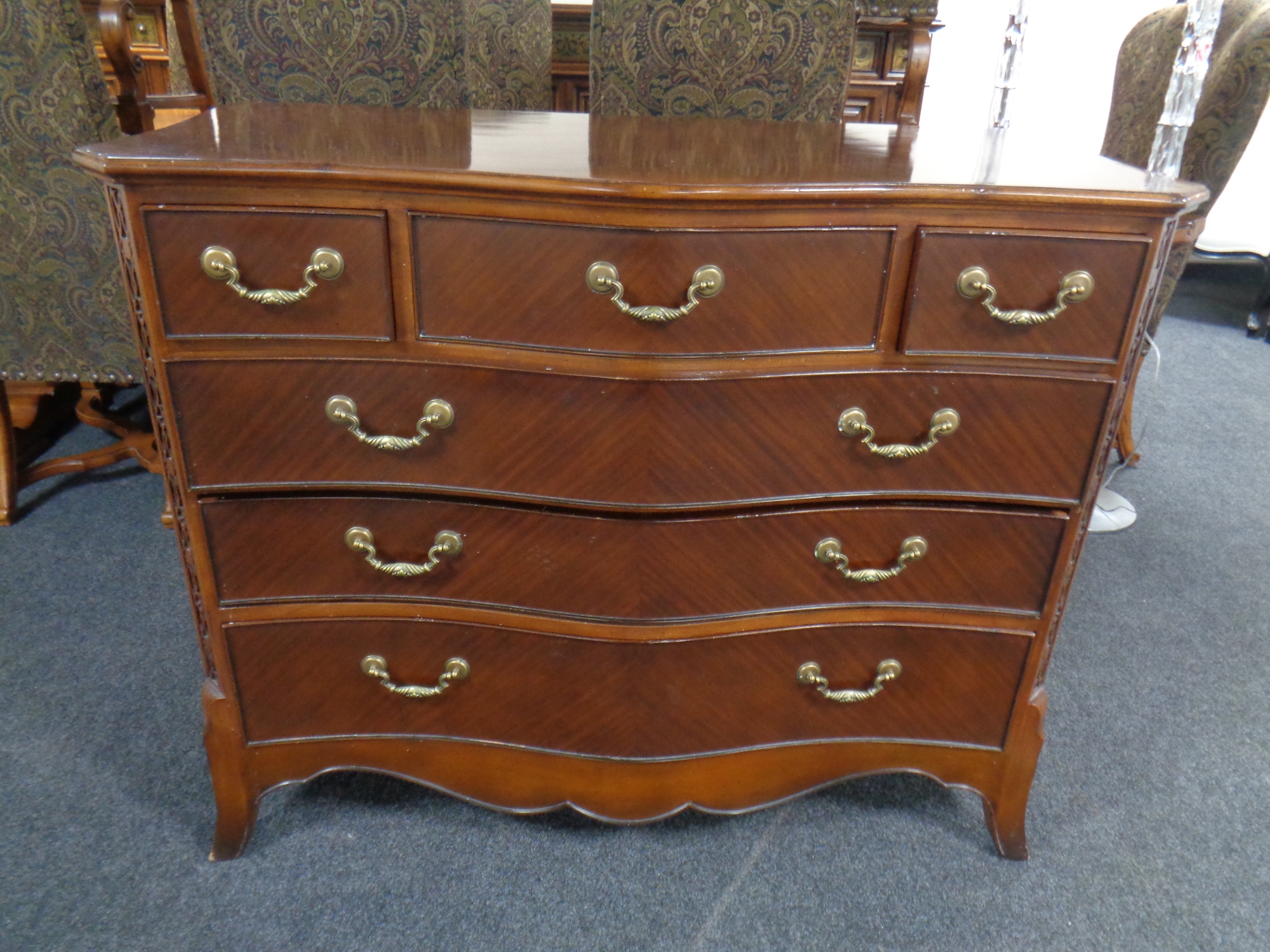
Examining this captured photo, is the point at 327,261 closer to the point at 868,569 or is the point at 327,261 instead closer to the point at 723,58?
the point at 868,569

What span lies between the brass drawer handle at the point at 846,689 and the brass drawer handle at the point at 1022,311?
0.49 metres

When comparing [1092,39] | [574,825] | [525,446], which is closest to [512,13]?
[525,446]

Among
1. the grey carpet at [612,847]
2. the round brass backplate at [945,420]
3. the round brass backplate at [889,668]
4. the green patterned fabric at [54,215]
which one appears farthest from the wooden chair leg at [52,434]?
the round brass backplate at [945,420]

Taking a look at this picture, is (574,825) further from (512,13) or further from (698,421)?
(512,13)

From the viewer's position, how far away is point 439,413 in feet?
3.32

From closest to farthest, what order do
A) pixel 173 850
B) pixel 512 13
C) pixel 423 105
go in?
pixel 173 850 → pixel 423 105 → pixel 512 13

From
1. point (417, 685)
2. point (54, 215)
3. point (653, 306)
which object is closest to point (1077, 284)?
point (653, 306)

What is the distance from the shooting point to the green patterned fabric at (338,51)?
1.51 m

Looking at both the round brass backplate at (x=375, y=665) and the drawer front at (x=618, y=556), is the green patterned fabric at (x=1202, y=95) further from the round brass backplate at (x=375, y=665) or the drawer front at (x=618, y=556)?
the round brass backplate at (x=375, y=665)

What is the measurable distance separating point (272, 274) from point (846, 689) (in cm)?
91

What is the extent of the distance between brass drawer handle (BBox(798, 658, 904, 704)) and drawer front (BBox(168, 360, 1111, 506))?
27 cm

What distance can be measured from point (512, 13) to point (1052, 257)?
6.46 ft

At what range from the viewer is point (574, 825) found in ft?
4.49

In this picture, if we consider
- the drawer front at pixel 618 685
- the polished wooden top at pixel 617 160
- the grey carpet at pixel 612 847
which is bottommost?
the grey carpet at pixel 612 847
